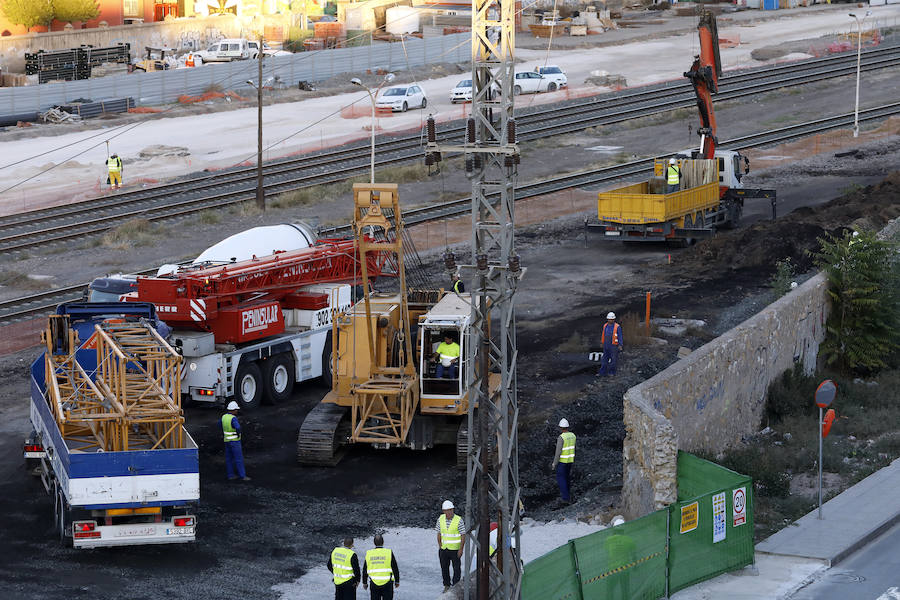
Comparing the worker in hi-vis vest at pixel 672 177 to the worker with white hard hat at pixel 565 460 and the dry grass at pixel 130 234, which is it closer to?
the dry grass at pixel 130 234

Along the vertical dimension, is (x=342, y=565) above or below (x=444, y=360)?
below

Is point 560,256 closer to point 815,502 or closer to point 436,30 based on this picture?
point 815,502

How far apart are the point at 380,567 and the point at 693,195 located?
2790cm

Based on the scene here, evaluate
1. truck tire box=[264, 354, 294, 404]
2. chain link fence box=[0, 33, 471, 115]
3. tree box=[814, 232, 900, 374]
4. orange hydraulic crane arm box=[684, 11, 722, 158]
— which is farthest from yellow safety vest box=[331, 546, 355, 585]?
chain link fence box=[0, 33, 471, 115]

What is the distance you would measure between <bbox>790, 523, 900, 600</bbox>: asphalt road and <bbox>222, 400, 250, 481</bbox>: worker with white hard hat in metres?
9.96

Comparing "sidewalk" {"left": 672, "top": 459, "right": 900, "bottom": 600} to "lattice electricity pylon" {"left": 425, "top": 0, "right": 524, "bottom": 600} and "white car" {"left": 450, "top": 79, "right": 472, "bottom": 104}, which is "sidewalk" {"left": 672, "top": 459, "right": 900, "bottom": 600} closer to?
"lattice electricity pylon" {"left": 425, "top": 0, "right": 524, "bottom": 600}

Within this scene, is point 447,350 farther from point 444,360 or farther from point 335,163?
point 335,163

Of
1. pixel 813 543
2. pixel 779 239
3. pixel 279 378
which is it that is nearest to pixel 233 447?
pixel 279 378

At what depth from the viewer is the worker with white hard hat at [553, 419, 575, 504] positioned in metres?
23.3

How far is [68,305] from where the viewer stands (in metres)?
26.6

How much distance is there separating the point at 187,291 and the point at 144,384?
18.6 ft

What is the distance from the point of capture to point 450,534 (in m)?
19.6

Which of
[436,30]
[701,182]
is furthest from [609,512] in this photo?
[436,30]

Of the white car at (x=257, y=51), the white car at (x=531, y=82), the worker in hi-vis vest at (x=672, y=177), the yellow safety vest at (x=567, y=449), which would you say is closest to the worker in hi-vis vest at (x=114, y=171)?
the worker in hi-vis vest at (x=672, y=177)
